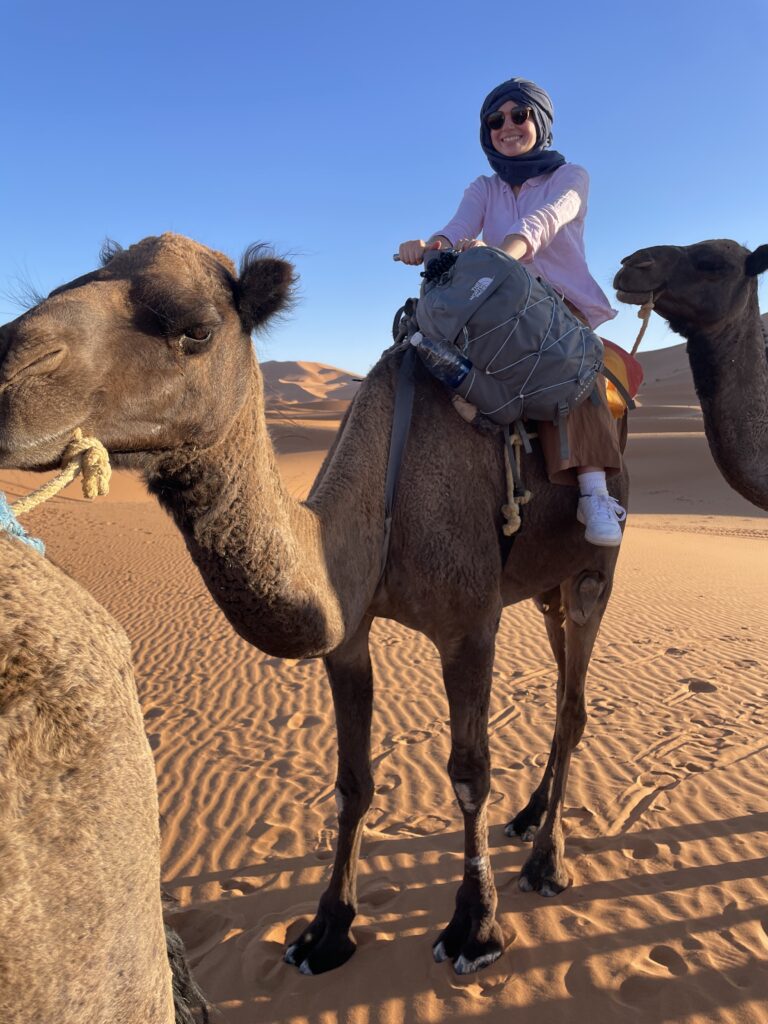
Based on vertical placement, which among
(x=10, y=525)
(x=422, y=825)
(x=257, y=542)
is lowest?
(x=422, y=825)

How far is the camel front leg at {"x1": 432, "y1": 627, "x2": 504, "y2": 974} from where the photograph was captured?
3.11m

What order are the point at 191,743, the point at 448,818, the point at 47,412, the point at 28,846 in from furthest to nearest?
the point at 191,743 → the point at 448,818 → the point at 47,412 → the point at 28,846

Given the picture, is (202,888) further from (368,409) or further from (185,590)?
(185,590)

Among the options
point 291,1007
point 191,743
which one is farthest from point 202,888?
point 191,743

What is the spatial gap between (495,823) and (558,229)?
11.9 ft

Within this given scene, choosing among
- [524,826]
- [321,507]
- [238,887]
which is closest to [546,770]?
[524,826]

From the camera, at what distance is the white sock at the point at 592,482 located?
3.39 m

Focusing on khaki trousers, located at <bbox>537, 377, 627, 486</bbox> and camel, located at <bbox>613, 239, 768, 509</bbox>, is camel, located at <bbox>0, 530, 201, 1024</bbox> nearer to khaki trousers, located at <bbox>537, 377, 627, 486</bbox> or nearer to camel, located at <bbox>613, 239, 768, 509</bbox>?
khaki trousers, located at <bbox>537, 377, 627, 486</bbox>

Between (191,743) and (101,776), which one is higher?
(101,776)

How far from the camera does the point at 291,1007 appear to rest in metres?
3.22

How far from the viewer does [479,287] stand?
299 centimetres

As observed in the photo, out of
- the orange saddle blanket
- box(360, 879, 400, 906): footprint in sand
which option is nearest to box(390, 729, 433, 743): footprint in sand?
box(360, 879, 400, 906): footprint in sand

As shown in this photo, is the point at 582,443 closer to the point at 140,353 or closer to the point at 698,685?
the point at 140,353

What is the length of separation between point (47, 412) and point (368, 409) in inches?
66.1
